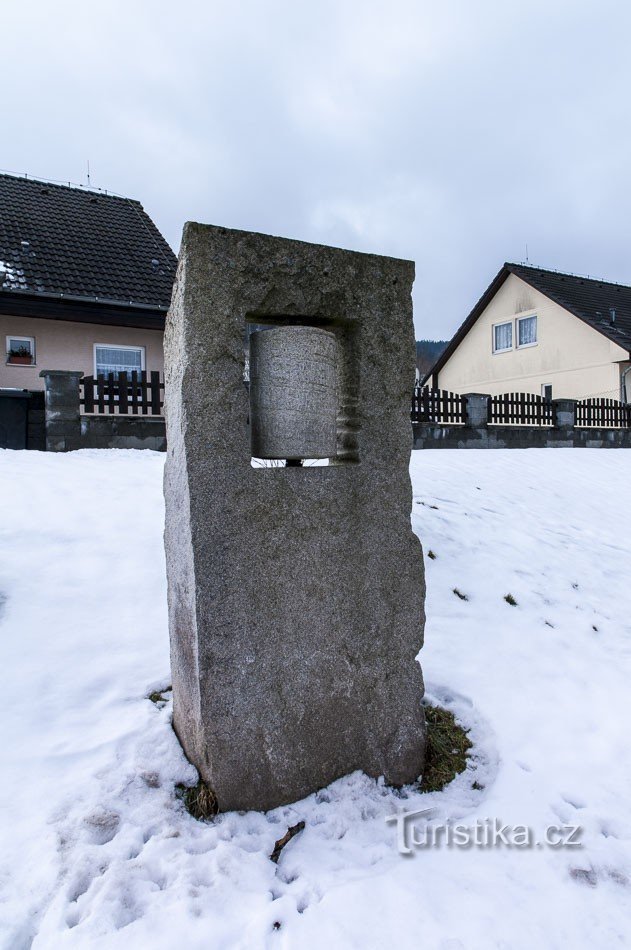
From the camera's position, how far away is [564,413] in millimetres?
14094

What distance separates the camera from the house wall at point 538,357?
58.7 feet

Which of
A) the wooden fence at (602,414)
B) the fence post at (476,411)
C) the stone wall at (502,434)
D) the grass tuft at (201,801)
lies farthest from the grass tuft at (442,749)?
the wooden fence at (602,414)

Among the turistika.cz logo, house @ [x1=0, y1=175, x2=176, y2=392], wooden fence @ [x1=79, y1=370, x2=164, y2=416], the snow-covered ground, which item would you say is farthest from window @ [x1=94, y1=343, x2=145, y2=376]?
the turistika.cz logo

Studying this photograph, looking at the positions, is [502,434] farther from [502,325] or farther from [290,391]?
[290,391]

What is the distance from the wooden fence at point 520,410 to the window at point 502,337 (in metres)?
7.77

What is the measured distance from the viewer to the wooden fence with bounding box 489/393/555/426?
43.6 ft

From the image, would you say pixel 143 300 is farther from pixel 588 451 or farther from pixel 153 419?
pixel 588 451

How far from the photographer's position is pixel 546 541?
16.6ft

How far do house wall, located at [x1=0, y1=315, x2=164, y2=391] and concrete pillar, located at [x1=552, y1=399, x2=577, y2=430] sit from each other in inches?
388

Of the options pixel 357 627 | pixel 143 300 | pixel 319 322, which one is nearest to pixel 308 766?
pixel 357 627

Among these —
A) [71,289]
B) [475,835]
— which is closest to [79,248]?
[71,289]

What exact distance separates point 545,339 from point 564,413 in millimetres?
6639

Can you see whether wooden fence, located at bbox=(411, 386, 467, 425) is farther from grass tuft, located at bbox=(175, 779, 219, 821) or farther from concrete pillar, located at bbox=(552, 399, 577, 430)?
grass tuft, located at bbox=(175, 779, 219, 821)

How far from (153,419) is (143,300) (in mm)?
3893
